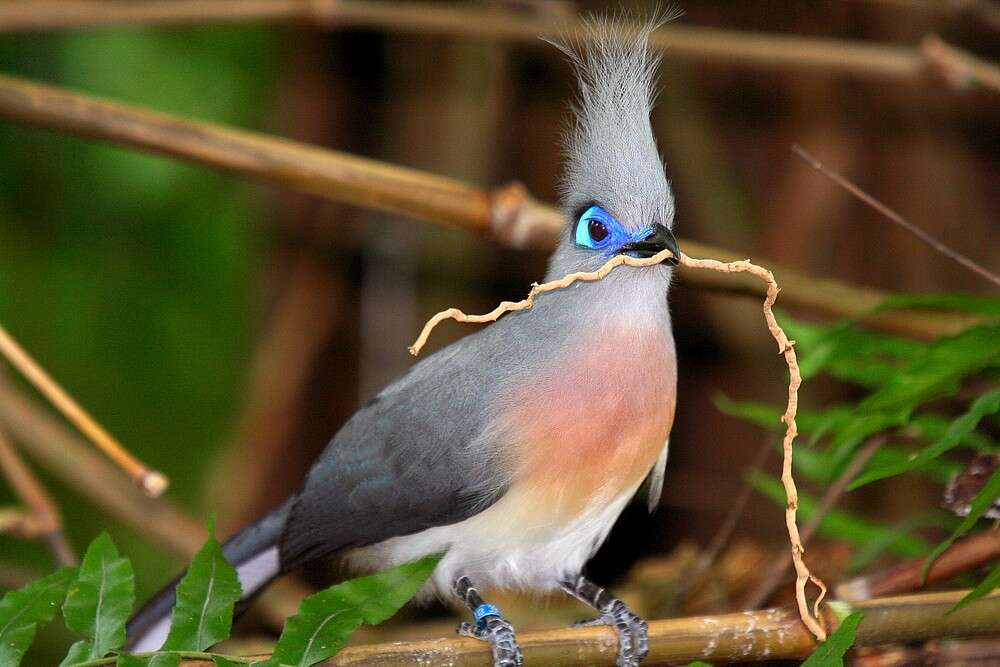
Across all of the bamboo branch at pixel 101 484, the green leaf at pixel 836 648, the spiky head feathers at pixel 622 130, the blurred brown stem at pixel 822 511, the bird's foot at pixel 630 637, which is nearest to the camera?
the green leaf at pixel 836 648

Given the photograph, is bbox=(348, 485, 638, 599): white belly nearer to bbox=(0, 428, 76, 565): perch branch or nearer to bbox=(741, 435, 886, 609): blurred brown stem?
bbox=(741, 435, 886, 609): blurred brown stem

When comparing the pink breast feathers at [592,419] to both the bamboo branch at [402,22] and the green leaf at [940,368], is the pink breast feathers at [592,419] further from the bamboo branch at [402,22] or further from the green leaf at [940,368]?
the bamboo branch at [402,22]

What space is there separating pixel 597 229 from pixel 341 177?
0.79 metres

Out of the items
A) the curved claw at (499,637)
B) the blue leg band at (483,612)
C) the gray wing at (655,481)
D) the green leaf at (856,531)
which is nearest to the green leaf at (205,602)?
the curved claw at (499,637)

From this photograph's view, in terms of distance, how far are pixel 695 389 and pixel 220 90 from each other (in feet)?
8.01

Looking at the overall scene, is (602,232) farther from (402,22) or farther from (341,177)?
(402,22)

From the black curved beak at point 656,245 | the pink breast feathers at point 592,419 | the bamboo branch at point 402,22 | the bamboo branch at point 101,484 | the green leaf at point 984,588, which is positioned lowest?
the bamboo branch at point 101,484

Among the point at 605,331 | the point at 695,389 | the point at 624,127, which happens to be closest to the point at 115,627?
the point at 605,331

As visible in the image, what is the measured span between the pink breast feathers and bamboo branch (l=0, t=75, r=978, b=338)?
1.45 ft

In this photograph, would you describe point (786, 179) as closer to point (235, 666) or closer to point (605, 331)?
point (605, 331)

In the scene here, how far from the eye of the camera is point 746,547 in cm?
362

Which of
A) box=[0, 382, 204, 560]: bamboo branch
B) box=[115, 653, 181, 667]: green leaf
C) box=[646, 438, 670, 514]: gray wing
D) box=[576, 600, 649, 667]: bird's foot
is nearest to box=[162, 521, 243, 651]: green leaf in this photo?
box=[115, 653, 181, 667]: green leaf

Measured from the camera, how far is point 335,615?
1.90 m

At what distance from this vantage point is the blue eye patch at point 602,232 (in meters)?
2.33
